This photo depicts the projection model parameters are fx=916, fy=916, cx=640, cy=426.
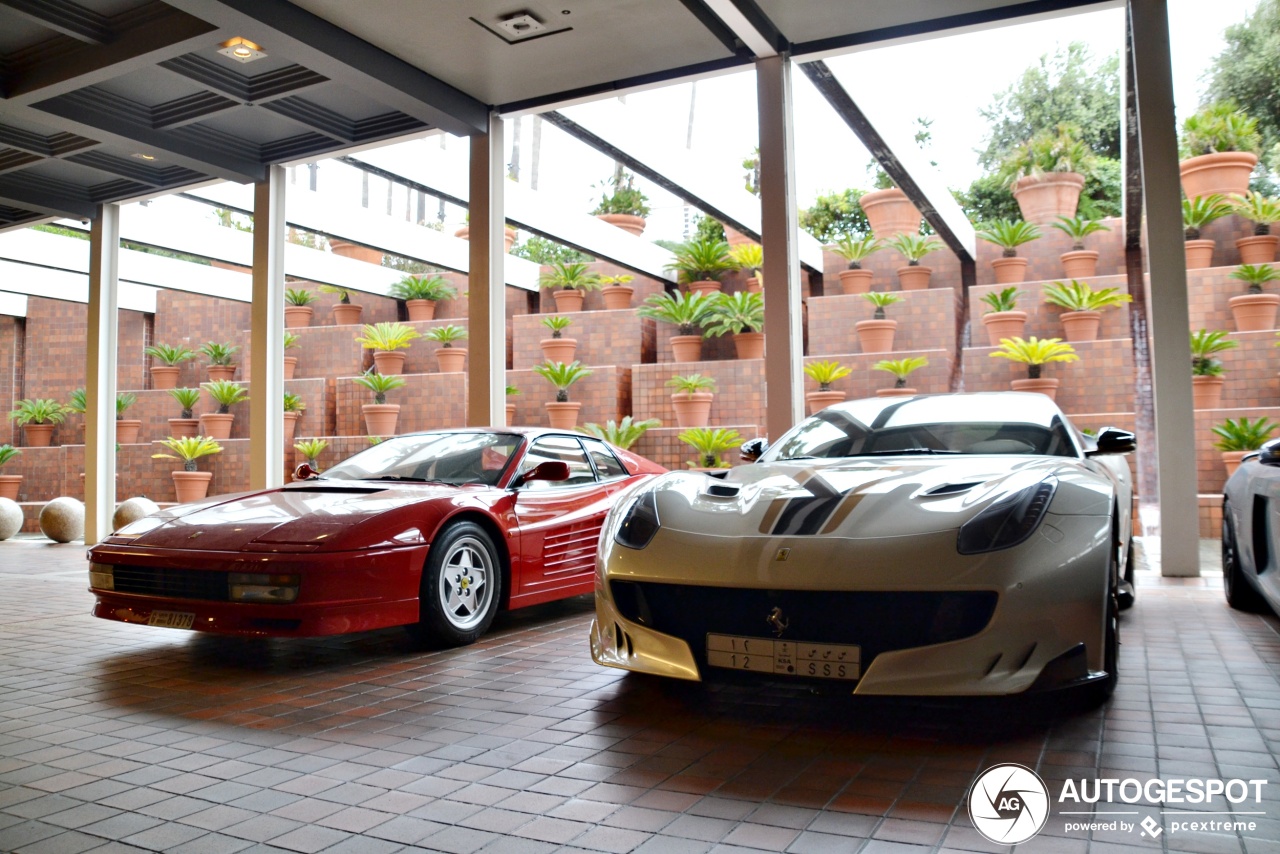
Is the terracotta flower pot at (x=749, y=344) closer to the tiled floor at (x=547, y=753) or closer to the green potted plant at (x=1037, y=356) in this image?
the green potted plant at (x=1037, y=356)

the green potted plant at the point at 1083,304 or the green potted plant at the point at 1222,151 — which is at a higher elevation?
the green potted plant at the point at 1222,151

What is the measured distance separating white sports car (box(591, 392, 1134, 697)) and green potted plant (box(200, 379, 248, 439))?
13.1m

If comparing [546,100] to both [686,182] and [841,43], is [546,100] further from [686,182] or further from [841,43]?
[841,43]

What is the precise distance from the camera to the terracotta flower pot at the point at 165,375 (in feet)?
53.1

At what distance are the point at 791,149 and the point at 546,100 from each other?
2.47m

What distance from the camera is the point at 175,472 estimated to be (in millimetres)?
13820

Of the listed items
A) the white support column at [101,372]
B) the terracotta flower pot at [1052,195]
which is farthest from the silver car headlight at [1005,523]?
the terracotta flower pot at [1052,195]

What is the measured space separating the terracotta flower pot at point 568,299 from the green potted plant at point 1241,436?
28.8ft

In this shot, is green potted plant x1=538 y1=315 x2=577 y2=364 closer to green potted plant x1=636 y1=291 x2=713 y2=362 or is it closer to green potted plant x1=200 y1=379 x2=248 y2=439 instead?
green potted plant x1=636 y1=291 x2=713 y2=362

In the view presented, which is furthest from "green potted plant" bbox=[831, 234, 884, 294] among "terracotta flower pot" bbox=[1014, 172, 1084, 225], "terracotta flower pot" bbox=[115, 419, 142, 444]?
"terracotta flower pot" bbox=[115, 419, 142, 444]

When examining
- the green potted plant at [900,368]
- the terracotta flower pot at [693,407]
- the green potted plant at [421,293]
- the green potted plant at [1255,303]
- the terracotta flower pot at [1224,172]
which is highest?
the terracotta flower pot at [1224,172]

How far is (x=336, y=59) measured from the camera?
6.95 meters

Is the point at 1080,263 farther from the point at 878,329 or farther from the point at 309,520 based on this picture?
the point at 309,520

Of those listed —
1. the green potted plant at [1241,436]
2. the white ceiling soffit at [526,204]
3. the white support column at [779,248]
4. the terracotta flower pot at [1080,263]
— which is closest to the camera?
the white support column at [779,248]
